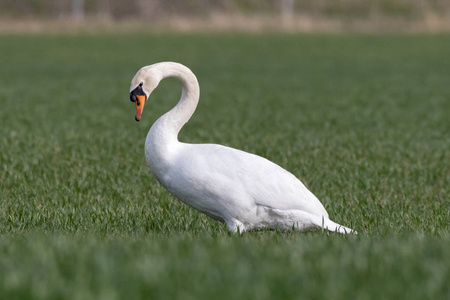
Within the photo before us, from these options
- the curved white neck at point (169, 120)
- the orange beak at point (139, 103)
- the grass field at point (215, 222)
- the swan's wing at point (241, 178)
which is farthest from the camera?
the curved white neck at point (169, 120)

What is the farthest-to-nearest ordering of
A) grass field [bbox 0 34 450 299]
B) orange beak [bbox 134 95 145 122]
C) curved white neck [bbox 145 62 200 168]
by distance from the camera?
curved white neck [bbox 145 62 200 168] < orange beak [bbox 134 95 145 122] < grass field [bbox 0 34 450 299]

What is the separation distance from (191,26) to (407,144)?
38.1 m

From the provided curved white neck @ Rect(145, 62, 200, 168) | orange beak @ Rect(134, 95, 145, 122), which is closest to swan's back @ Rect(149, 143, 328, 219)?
curved white neck @ Rect(145, 62, 200, 168)

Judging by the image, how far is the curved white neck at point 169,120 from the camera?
608 cm

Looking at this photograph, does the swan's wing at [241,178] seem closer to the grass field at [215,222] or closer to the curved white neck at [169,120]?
the curved white neck at [169,120]

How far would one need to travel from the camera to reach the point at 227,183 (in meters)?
5.82

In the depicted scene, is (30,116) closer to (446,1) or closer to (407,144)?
(407,144)

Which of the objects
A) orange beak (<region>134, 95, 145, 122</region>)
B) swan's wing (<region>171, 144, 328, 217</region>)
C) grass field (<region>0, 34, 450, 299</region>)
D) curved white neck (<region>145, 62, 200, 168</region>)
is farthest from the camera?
curved white neck (<region>145, 62, 200, 168</region>)

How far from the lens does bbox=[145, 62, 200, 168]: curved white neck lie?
19.9 feet

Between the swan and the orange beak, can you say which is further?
the orange beak

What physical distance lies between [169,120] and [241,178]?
2.59ft

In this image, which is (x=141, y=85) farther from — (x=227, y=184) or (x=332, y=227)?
(x=332, y=227)

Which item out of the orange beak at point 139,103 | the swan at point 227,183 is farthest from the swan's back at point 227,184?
the orange beak at point 139,103

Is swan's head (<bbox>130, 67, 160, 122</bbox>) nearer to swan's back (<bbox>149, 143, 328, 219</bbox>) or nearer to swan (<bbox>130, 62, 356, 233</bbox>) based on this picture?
swan (<bbox>130, 62, 356, 233</bbox>)
